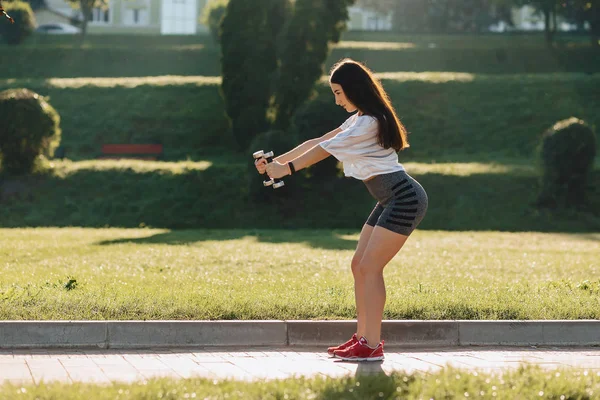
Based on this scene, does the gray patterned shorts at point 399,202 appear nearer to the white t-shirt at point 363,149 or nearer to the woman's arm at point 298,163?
the white t-shirt at point 363,149

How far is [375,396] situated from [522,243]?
1477 cm

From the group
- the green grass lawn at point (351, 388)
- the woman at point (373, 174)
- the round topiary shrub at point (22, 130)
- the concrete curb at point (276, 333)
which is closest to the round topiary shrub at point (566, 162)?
the round topiary shrub at point (22, 130)

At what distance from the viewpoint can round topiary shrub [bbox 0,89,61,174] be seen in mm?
25062

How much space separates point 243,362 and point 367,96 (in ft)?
7.27

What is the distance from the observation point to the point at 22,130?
2520cm

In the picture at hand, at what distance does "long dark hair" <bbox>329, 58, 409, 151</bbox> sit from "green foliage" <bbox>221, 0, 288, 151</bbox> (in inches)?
853

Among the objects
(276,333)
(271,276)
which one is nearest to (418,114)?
(271,276)

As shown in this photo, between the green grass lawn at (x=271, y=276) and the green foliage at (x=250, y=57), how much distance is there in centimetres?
906

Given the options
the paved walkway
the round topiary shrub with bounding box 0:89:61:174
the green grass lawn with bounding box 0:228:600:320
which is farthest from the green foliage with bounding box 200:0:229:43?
the paved walkway

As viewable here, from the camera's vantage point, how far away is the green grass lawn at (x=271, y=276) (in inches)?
358

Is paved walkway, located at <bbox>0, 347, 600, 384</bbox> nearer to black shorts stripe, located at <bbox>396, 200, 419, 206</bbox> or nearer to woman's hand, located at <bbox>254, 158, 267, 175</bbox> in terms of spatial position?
black shorts stripe, located at <bbox>396, 200, 419, 206</bbox>

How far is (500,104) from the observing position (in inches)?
1382

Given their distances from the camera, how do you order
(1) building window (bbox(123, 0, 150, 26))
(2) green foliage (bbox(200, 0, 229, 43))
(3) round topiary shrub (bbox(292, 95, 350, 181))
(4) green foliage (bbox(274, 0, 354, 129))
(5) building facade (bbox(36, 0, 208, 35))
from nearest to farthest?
1. (3) round topiary shrub (bbox(292, 95, 350, 181))
2. (4) green foliage (bbox(274, 0, 354, 129))
3. (2) green foliage (bbox(200, 0, 229, 43))
4. (5) building facade (bbox(36, 0, 208, 35))
5. (1) building window (bbox(123, 0, 150, 26))

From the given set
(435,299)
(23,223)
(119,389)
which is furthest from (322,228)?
(119,389)
